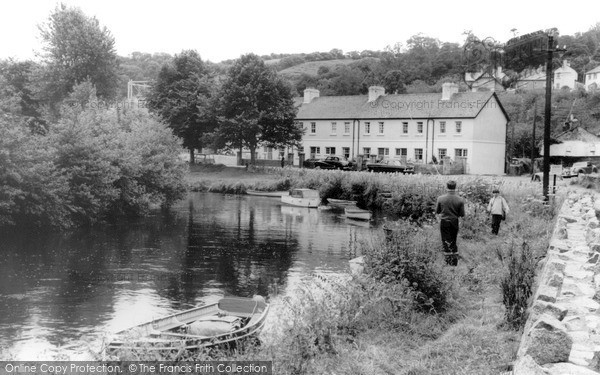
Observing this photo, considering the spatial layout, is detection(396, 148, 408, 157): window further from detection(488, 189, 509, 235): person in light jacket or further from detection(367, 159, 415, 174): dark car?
detection(488, 189, 509, 235): person in light jacket

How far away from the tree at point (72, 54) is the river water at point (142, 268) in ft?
103

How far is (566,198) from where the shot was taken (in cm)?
2961

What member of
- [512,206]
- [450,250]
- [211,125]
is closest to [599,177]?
[512,206]

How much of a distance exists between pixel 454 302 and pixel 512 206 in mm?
18306

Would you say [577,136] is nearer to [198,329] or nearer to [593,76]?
[593,76]

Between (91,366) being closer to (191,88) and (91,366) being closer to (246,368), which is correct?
(246,368)

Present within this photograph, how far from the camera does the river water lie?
16.2m

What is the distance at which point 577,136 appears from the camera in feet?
228

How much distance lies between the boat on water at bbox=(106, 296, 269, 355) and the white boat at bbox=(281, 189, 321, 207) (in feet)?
108

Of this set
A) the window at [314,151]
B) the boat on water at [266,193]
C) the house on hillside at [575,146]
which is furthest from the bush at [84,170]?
the house on hillside at [575,146]

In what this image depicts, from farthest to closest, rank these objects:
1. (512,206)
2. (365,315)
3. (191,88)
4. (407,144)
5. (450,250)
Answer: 1. (191,88)
2. (407,144)
3. (512,206)
4. (450,250)
5. (365,315)

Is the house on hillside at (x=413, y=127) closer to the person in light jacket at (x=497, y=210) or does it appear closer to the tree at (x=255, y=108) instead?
the tree at (x=255, y=108)

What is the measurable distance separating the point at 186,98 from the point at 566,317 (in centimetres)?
6625

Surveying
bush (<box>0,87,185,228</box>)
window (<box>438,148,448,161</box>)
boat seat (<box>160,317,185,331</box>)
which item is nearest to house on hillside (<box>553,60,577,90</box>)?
window (<box>438,148,448,161</box>)
